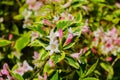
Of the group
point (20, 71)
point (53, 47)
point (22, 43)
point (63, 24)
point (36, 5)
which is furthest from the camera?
point (36, 5)

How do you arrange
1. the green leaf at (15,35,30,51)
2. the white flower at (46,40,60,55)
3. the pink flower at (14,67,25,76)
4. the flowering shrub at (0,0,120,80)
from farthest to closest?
1. the green leaf at (15,35,30,51)
2. the pink flower at (14,67,25,76)
3. the flowering shrub at (0,0,120,80)
4. the white flower at (46,40,60,55)

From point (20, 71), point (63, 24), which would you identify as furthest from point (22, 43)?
point (63, 24)

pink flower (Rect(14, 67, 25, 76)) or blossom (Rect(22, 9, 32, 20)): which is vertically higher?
blossom (Rect(22, 9, 32, 20))

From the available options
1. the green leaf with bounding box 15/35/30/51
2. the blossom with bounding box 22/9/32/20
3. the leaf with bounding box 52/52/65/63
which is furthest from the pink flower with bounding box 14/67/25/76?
the blossom with bounding box 22/9/32/20

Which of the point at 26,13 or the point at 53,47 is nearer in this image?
the point at 53,47

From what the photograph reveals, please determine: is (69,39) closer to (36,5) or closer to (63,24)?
(63,24)

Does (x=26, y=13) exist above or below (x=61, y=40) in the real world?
below

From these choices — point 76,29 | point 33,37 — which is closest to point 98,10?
point 33,37

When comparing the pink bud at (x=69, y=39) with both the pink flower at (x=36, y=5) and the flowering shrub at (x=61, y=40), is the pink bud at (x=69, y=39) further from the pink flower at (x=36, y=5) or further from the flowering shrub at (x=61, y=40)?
the pink flower at (x=36, y=5)

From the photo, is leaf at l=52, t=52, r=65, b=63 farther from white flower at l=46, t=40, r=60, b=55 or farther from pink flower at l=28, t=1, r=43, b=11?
pink flower at l=28, t=1, r=43, b=11
